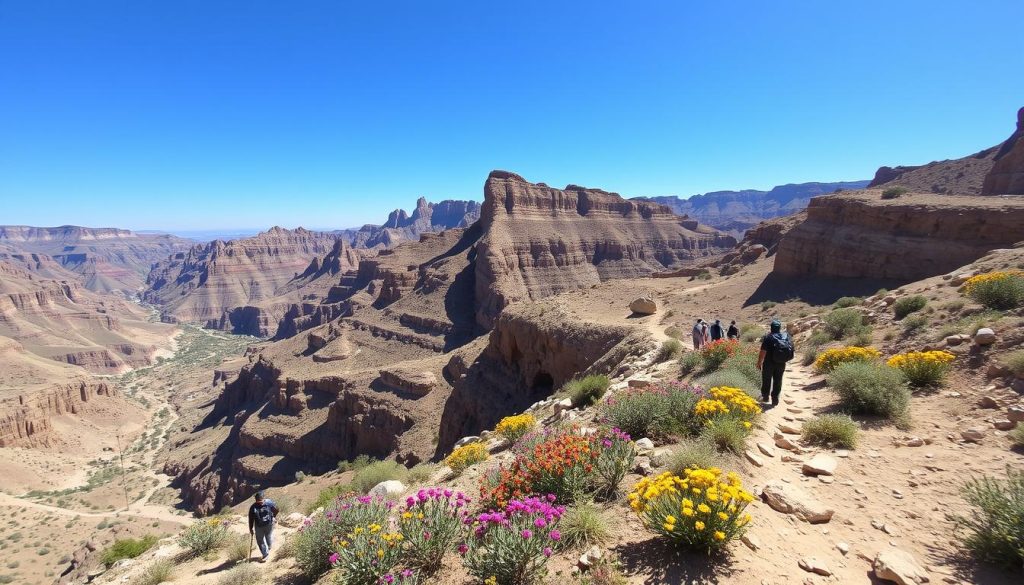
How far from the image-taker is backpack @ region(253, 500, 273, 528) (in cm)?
787

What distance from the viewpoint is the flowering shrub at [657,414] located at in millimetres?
7141

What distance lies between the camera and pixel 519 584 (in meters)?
4.20

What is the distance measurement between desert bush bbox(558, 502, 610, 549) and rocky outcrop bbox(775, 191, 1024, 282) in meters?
28.5

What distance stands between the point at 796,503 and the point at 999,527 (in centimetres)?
157

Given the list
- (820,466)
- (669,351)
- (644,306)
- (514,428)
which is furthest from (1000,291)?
(644,306)

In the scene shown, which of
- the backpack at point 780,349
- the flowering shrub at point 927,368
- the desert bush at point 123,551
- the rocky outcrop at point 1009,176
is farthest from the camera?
the rocky outcrop at point 1009,176

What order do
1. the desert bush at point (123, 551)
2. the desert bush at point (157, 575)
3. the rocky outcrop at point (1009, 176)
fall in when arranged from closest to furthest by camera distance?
1. the desert bush at point (157, 575)
2. the desert bush at point (123, 551)
3. the rocky outcrop at point (1009, 176)

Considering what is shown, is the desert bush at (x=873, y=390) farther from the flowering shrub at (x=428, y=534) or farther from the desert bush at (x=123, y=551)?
the desert bush at (x=123, y=551)

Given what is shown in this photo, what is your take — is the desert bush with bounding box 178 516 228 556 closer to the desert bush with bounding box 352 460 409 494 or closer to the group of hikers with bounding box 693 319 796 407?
the desert bush with bounding box 352 460 409 494

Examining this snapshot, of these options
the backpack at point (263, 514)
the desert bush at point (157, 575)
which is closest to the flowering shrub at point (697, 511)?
the backpack at point (263, 514)

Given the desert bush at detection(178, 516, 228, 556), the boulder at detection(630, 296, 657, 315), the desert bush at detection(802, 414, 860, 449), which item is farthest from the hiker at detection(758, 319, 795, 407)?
the boulder at detection(630, 296, 657, 315)

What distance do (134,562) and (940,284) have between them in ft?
82.2

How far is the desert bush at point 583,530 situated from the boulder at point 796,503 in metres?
2.01

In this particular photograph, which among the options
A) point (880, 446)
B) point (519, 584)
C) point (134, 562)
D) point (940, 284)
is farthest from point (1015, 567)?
point (134, 562)
